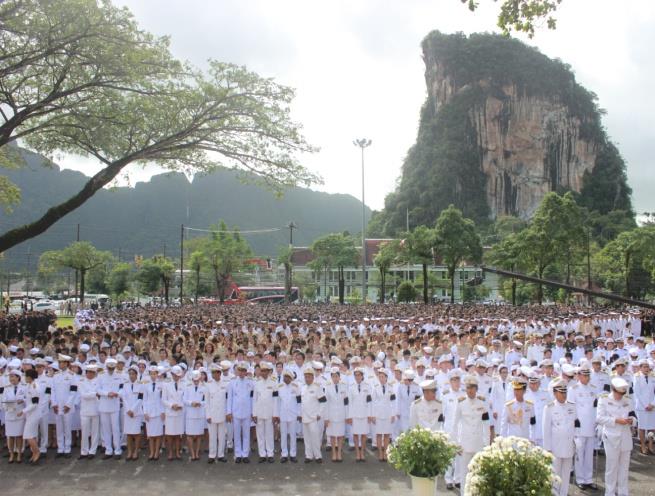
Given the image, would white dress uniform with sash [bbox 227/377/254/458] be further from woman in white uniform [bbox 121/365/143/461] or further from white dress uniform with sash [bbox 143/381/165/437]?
woman in white uniform [bbox 121/365/143/461]

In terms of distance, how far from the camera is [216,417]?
976cm

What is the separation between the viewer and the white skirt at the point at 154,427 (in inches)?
387

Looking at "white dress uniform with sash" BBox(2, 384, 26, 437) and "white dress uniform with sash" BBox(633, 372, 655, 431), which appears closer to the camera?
"white dress uniform with sash" BBox(2, 384, 26, 437)

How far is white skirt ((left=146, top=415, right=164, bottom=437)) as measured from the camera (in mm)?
9828

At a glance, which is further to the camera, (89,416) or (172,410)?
(89,416)

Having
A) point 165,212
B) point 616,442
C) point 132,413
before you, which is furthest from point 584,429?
point 165,212

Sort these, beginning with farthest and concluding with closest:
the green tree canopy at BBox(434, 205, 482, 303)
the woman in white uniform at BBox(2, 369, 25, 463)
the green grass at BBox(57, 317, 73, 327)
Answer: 1. the green tree canopy at BBox(434, 205, 482, 303)
2. the green grass at BBox(57, 317, 73, 327)
3. the woman in white uniform at BBox(2, 369, 25, 463)

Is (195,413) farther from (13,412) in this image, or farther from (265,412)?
(13,412)

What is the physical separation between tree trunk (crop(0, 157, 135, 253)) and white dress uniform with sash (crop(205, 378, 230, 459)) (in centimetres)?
718

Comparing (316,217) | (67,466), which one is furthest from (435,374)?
(316,217)

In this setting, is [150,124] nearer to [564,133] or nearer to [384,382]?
[384,382]

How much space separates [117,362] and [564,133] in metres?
111

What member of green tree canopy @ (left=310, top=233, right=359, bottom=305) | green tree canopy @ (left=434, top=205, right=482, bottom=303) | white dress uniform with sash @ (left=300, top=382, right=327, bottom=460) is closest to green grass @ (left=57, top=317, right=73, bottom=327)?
green tree canopy @ (left=310, top=233, right=359, bottom=305)

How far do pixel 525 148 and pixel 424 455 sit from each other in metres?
112
